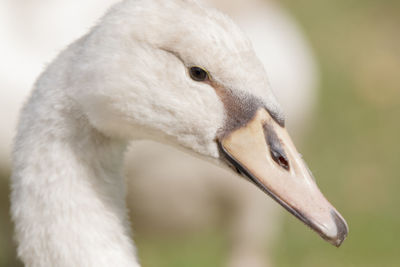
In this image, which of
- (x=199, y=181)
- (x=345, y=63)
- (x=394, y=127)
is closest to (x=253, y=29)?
(x=199, y=181)

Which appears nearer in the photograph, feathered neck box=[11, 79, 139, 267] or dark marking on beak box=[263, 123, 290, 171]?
dark marking on beak box=[263, 123, 290, 171]

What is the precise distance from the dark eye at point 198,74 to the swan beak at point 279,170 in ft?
0.47

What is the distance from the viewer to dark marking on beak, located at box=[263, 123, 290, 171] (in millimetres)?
1872

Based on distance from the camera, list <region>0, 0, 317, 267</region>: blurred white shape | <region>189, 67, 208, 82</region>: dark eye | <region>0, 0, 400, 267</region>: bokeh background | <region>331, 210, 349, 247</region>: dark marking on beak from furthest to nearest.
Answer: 1. <region>0, 0, 400, 267</region>: bokeh background
2. <region>0, 0, 317, 267</region>: blurred white shape
3. <region>189, 67, 208, 82</region>: dark eye
4. <region>331, 210, 349, 247</region>: dark marking on beak

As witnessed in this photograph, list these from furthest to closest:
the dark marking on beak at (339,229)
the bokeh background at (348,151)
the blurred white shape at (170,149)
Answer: the bokeh background at (348,151) → the blurred white shape at (170,149) → the dark marking on beak at (339,229)

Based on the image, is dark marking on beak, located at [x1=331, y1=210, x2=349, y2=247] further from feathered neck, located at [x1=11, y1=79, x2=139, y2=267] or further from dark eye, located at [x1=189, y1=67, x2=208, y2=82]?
feathered neck, located at [x1=11, y1=79, x2=139, y2=267]

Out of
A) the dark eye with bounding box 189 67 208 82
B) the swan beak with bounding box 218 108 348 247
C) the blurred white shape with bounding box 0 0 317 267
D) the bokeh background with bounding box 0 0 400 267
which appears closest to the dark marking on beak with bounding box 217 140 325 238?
the swan beak with bounding box 218 108 348 247

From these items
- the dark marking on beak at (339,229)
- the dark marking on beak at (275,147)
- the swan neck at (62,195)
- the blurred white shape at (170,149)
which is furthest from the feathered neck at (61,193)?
the blurred white shape at (170,149)

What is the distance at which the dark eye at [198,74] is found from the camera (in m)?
1.89

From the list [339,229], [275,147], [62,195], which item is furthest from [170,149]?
[339,229]

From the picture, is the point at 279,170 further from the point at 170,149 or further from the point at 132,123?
the point at 170,149

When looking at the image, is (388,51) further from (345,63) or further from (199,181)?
(199,181)

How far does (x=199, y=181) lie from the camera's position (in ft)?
14.6

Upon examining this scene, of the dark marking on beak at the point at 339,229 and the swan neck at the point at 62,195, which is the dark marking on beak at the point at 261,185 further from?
the swan neck at the point at 62,195
